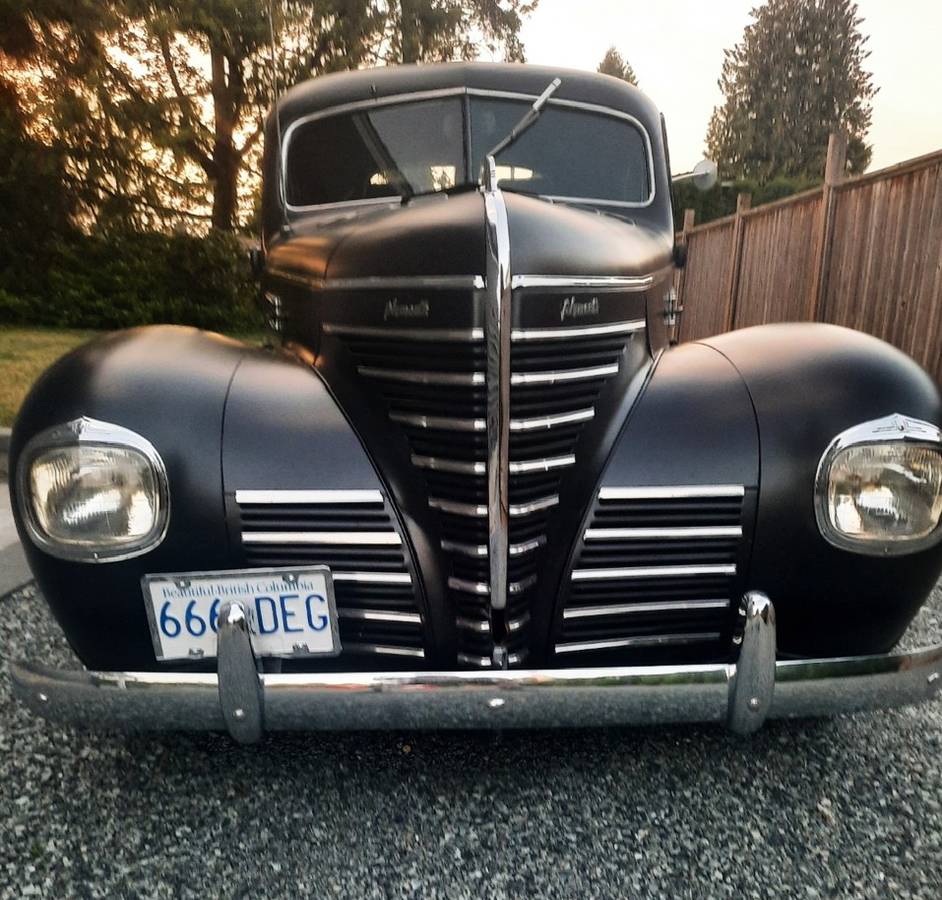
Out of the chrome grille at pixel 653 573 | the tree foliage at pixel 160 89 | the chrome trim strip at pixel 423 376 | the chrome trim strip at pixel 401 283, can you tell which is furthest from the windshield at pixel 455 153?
the tree foliage at pixel 160 89

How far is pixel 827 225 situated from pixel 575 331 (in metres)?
5.48

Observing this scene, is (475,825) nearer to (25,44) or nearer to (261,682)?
(261,682)

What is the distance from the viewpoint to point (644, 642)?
5.75 feet

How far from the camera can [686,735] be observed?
2.07 m

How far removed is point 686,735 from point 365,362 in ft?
4.27

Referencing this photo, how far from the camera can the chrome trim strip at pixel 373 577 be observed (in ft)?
5.47

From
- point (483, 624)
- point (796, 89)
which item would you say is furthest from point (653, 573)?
point (796, 89)

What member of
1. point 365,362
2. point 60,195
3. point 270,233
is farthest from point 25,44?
point 365,362

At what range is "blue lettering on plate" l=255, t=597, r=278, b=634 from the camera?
62.1 inches

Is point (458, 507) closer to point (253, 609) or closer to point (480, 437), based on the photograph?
point (480, 437)

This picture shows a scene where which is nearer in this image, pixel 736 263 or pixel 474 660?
pixel 474 660

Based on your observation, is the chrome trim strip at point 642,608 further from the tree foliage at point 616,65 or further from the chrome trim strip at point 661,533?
the tree foliage at point 616,65

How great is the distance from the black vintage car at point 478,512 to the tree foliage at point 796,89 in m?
34.2

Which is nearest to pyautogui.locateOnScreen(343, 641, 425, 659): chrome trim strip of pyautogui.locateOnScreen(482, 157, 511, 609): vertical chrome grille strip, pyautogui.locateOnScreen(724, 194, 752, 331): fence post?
pyautogui.locateOnScreen(482, 157, 511, 609): vertical chrome grille strip
